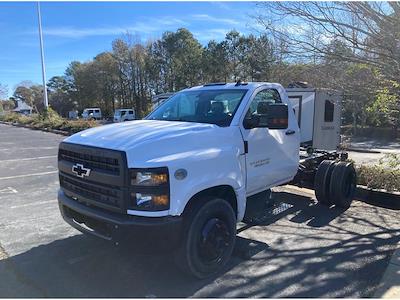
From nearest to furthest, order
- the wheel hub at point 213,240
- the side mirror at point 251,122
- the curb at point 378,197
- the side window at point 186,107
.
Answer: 1. the wheel hub at point 213,240
2. the side mirror at point 251,122
3. the side window at point 186,107
4. the curb at point 378,197

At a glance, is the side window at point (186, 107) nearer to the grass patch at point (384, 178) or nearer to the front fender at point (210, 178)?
the front fender at point (210, 178)

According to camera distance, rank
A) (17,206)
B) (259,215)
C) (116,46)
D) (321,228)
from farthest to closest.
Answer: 1. (116,46)
2. (17,206)
3. (321,228)
4. (259,215)

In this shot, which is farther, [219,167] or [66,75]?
[66,75]

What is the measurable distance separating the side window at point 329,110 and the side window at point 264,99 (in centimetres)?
285

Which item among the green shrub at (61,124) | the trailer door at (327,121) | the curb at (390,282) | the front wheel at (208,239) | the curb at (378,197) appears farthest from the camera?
the green shrub at (61,124)

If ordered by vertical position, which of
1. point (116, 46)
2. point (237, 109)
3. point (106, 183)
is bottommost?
point (106, 183)

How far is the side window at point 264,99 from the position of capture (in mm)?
4895

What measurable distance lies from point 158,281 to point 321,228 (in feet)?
9.21

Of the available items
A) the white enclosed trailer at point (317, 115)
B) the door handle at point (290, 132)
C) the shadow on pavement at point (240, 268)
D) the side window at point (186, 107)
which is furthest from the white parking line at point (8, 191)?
the white enclosed trailer at point (317, 115)

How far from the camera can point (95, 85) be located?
65.9 meters

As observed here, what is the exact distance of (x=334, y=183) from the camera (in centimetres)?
659

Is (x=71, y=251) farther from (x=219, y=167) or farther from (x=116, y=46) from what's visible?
(x=116, y=46)

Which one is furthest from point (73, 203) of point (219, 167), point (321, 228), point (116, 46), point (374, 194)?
point (116, 46)

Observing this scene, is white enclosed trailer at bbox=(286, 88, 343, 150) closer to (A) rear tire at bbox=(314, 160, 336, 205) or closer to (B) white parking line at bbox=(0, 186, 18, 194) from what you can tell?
(A) rear tire at bbox=(314, 160, 336, 205)
